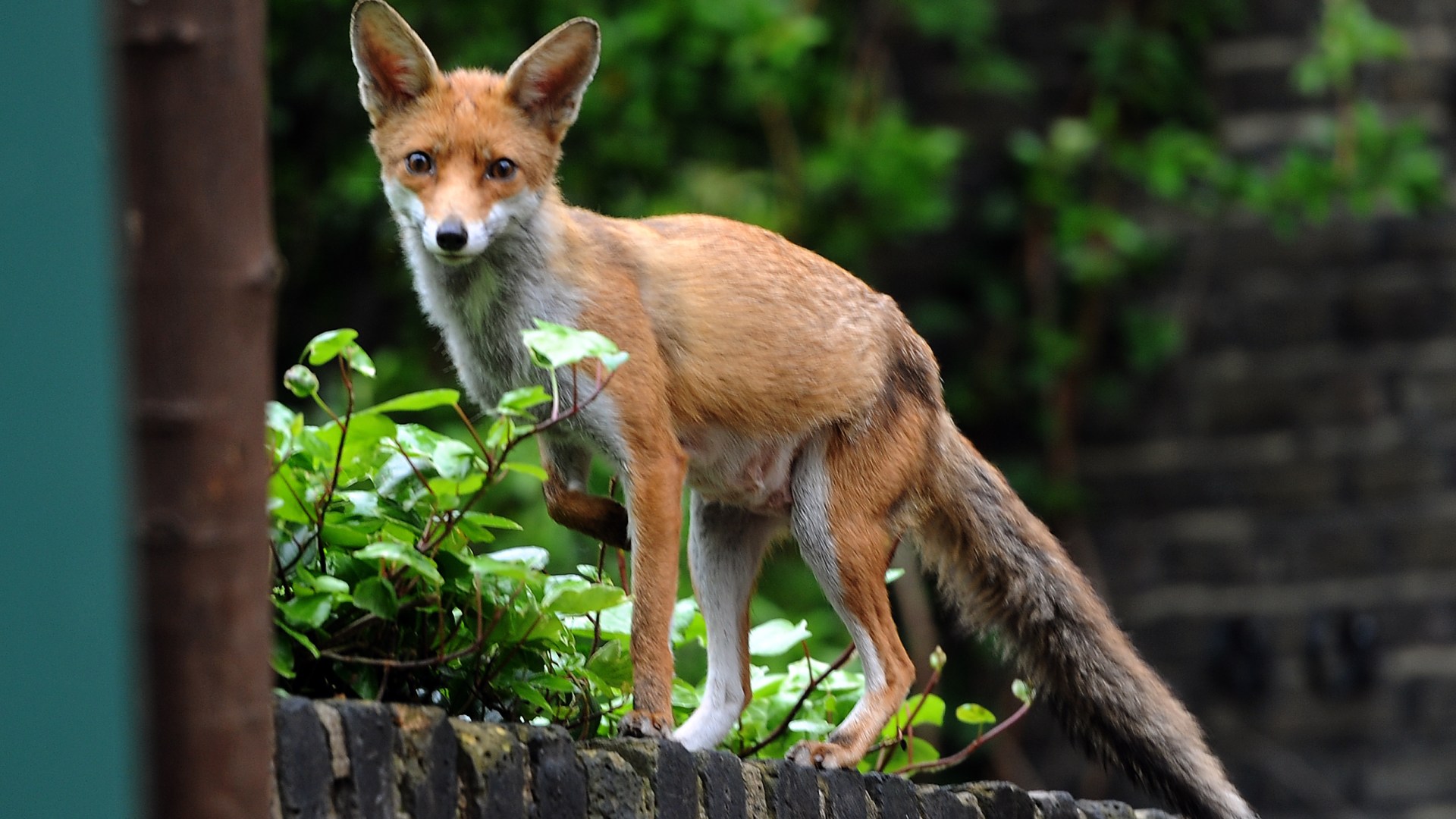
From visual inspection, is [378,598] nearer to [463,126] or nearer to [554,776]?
[554,776]

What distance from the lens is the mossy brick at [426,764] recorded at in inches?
105

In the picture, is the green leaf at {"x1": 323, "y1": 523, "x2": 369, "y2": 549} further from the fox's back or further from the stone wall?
the fox's back

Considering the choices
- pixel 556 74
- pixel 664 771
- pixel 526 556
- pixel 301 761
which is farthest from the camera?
pixel 556 74

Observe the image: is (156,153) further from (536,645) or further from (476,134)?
(476,134)

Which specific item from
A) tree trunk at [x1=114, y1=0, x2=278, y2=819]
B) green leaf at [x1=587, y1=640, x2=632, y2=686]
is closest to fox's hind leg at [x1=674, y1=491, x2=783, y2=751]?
green leaf at [x1=587, y1=640, x2=632, y2=686]

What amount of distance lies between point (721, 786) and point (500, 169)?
4.93ft

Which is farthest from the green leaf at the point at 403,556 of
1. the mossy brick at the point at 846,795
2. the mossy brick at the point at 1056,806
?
the mossy brick at the point at 1056,806

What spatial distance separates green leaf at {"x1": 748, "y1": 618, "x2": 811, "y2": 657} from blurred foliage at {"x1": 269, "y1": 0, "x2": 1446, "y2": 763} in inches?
146

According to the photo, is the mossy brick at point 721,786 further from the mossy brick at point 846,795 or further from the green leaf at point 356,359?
the green leaf at point 356,359

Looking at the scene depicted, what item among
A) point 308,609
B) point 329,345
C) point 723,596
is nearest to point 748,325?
point 723,596

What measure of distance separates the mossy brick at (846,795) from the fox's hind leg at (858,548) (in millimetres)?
178

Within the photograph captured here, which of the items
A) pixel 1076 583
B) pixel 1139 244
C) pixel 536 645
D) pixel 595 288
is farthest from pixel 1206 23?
pixel 536 645

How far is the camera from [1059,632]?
4.45m

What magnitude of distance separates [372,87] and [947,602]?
85.8 inches
